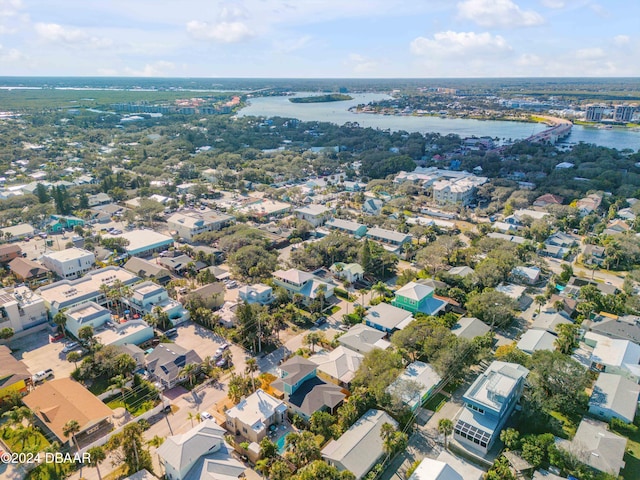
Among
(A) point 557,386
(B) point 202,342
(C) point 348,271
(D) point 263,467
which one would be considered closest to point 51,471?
(D) point 263,467

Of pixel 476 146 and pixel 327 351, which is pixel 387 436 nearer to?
pixel 327 351

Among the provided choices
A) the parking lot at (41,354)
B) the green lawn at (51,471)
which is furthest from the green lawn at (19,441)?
the parking lot at (41,354)

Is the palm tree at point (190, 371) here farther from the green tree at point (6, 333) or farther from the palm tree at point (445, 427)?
the palm tree at point (445, 427)

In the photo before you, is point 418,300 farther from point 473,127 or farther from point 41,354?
point 473,127

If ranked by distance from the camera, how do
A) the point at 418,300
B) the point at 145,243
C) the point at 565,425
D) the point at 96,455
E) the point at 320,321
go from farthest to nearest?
the point at 145,243 < the point at 320,321 < the point at 418,300 < the point at 565,425 < the point at 96,455

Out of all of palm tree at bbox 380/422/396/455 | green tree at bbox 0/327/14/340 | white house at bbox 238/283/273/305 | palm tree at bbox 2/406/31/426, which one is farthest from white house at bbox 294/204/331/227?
palm tree at bbox 2/406/31/426

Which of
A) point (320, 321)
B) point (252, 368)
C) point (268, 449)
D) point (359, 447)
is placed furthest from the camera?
point (320, 321)

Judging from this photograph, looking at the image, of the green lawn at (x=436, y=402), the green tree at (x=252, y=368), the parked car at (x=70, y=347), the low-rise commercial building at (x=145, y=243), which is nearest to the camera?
the green lawn at (x=436, y=402)
